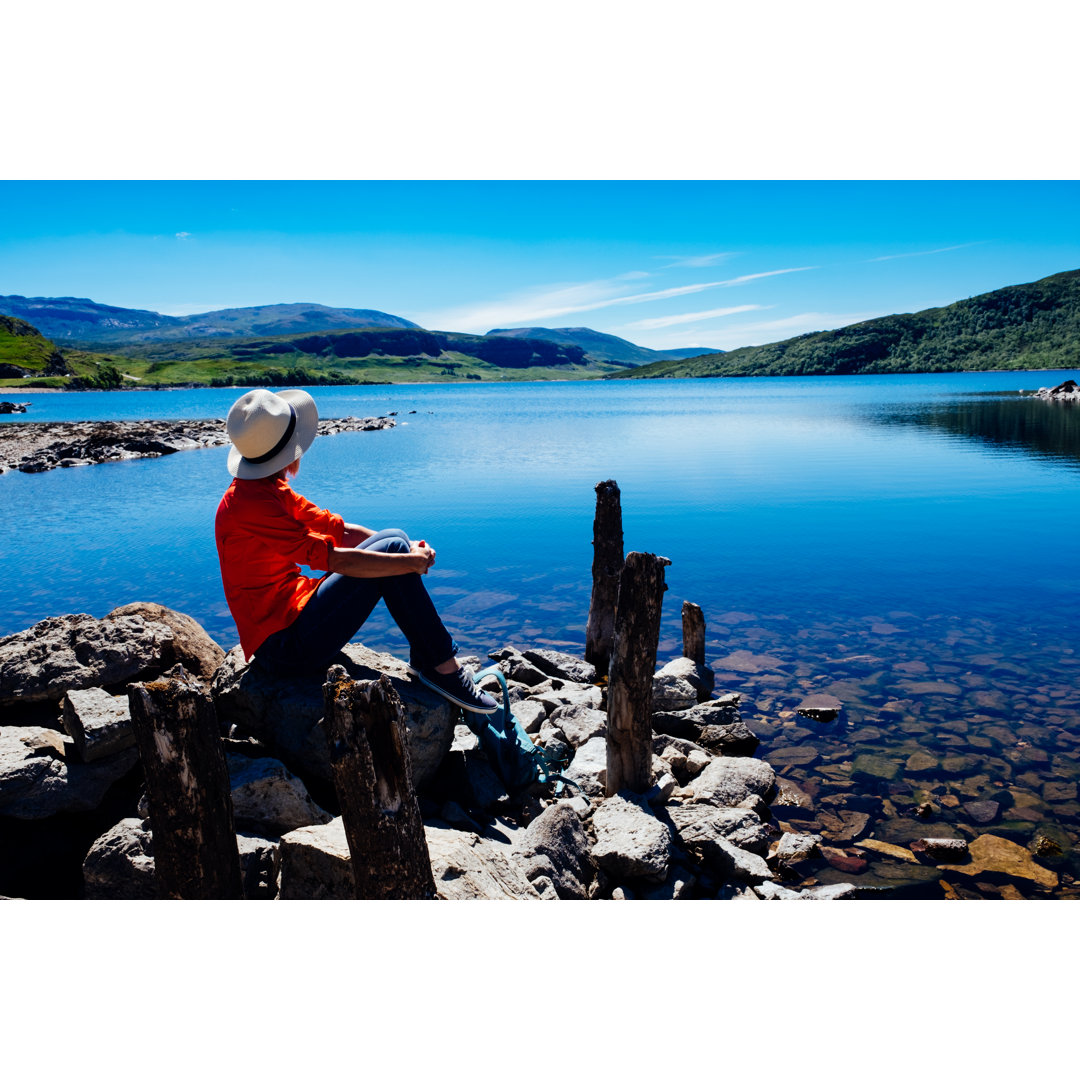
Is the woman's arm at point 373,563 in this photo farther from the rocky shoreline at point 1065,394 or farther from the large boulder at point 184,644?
the rocky shoreline at point 1065,394

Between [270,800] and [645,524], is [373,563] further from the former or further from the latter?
[645,524]

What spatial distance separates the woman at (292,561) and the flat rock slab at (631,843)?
2.29 meters

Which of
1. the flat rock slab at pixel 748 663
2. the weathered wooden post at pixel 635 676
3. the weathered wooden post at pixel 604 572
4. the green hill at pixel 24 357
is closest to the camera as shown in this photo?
the weathered wooden post at pixel 635 676

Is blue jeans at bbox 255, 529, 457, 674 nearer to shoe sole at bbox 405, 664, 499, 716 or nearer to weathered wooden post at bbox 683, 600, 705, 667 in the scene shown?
shoe sole at bbox 405, 664, 499, 716

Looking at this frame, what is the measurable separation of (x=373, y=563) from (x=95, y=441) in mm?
56871

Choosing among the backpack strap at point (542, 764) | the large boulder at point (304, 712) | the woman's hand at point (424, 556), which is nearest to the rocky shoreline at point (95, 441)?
the backpack strap at point (542, 764)

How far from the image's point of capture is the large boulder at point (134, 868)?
5.36 metres

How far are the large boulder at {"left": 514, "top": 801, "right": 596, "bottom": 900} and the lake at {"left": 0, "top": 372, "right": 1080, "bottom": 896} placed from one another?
2.78 meters

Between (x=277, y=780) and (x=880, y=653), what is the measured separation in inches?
468

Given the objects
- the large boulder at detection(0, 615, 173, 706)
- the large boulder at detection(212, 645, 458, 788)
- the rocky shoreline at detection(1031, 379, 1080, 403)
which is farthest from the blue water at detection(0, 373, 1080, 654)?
the rocky shoreline at detection(1031, 379, 1080, 403)

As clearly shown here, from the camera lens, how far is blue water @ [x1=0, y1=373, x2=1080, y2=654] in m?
18.3

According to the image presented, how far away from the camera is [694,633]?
Answer: 13.1 m

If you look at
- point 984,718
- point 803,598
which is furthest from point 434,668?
point 803,598

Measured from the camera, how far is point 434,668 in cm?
696
